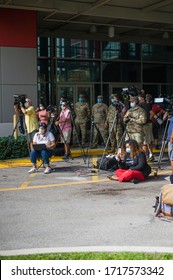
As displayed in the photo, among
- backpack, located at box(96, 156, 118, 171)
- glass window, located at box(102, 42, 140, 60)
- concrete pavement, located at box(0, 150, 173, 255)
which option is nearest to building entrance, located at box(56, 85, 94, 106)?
glass window, located at box(102, 42, 140, 60)

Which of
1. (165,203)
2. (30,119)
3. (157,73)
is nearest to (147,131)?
(30,119)

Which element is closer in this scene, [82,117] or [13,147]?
[13,147]

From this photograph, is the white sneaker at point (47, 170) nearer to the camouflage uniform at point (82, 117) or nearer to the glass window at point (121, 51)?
the camouflage uniform at point (82, 117)

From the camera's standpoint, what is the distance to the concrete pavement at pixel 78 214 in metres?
5.39

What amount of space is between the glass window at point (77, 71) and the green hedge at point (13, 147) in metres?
8.37

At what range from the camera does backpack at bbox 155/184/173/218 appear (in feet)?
20.4

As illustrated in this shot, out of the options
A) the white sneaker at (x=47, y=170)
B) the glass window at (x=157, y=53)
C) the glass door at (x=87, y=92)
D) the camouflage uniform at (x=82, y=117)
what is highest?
the glass window at (x=157, y=53)

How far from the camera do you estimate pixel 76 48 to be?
21.2 metres

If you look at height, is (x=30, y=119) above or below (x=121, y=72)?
below

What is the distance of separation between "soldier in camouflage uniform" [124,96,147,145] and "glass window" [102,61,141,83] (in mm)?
11301

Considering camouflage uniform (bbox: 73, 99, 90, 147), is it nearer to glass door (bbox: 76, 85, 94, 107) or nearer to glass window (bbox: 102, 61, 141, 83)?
glass door (bbox: 76, 85, 94, 107)

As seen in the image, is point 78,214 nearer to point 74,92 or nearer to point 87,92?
point 74,92

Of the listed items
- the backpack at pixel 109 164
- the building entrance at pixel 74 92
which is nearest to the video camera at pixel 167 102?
the backpack at pixel 109 164

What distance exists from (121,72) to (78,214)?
54.2 feet
